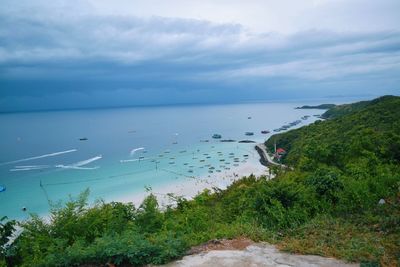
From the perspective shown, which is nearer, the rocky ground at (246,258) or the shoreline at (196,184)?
the rocky ground at (246,258)

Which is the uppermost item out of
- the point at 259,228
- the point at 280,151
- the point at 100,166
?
the point at 259,228

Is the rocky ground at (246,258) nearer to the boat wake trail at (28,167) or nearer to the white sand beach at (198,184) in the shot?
the white sand beach at (198,184)

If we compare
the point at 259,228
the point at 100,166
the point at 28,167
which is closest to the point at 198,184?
the point at 100,166

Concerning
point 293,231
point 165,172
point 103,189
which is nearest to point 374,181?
point 293,231

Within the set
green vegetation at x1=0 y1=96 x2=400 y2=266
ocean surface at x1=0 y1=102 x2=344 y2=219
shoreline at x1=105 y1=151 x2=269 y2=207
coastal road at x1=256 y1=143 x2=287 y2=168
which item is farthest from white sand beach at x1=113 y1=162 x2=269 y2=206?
green vegetation at x1=0 y1=96 x2=400 y2=266

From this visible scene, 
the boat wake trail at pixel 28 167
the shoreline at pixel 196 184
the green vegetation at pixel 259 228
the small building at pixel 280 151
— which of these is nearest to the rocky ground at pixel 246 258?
the green vegetation at pixel 259 228

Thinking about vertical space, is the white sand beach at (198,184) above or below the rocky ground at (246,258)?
below

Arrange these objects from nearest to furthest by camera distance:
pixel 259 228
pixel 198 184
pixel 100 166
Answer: pixel 259 228 → pixel 198 184 → pixel 100 166

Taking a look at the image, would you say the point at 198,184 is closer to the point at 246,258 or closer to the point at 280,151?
the point at 280,151

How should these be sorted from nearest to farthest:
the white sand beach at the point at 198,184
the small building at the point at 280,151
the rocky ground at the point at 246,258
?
the rocky ground at the point at 246,258, the white sand beach at the point at 198,184, the small building at the point at 280,151

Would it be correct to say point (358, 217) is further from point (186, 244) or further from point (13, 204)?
point (13, 204)

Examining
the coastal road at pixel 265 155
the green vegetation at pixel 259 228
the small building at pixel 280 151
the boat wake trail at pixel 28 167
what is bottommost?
the coastal road at pixel 265 155
